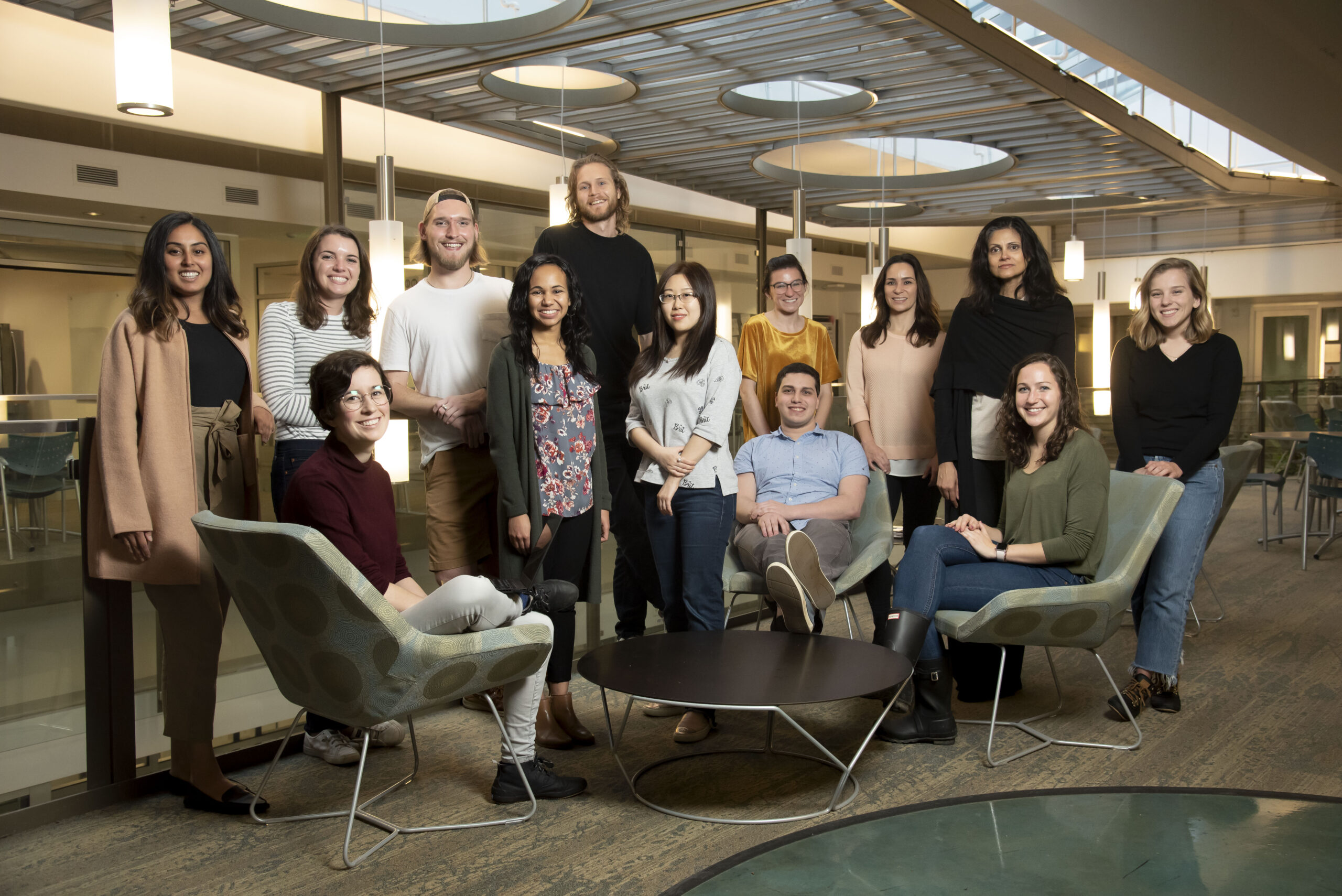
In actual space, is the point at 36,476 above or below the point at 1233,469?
above

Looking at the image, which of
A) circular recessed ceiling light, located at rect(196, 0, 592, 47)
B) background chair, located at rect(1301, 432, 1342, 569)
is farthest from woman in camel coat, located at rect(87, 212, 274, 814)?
background chair, located at rect(1301, 432, 1342, 569)

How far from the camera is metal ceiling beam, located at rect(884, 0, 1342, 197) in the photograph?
208 inches

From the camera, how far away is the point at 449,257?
359 centimetres

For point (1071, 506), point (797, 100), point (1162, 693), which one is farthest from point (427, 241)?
point (797, 100)

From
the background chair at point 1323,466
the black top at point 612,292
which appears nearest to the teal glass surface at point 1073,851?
the black top at point 612,292

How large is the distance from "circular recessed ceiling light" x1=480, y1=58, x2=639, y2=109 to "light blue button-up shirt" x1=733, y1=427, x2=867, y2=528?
3.41 metres

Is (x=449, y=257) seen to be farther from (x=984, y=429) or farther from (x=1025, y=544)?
(x=1025, y=544)

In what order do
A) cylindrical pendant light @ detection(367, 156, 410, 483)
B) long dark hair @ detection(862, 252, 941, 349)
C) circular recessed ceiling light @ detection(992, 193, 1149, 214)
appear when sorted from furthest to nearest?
circular recessed ceiling light @ detection(992, 193, 1149, 214)
long dark hair @ detection(862, 252, 941, 349)
cylindrical pendant light @ detection(367, 156, 410, 483)

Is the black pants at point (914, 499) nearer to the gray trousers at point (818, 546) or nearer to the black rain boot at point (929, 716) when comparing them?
the gray trousers at point (818, 546)

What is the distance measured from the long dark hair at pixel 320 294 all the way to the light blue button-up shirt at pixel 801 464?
153 centimetres

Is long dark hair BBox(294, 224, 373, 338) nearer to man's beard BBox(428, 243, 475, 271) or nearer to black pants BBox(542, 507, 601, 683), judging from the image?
man's beard BBox(428, 243, 475, 271)

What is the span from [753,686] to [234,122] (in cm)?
620

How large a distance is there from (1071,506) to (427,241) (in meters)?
2.35

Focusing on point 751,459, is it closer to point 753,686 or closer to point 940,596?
point 940,596
